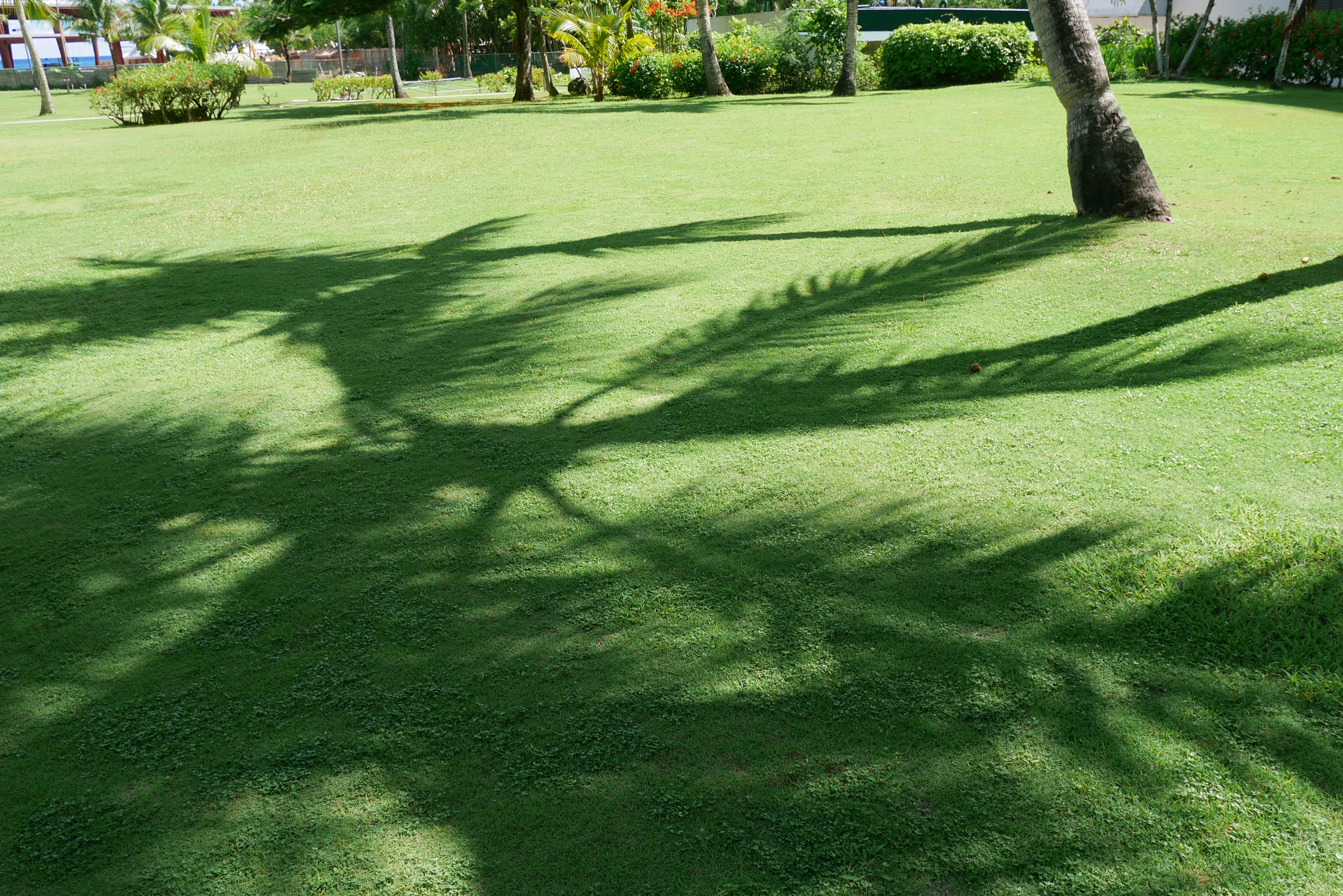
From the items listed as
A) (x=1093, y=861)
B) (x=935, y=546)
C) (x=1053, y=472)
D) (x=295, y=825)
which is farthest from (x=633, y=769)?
(x=1053, y=472)

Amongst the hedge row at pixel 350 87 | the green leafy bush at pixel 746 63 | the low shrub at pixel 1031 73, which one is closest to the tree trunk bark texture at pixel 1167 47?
the low shrub at pixel 1031 73

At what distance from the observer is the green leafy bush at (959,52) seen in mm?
24438

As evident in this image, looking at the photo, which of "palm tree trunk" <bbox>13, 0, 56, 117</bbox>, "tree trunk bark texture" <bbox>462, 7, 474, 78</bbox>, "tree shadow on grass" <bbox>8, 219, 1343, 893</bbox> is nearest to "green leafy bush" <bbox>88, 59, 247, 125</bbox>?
"palm tree trunk" <bbox>13, 0, 56, 117</bbox>

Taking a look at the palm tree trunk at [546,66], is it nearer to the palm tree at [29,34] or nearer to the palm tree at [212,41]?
the palm tree at [29,34]

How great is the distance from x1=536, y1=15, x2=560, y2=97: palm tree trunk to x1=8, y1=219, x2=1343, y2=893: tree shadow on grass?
26.8 meters

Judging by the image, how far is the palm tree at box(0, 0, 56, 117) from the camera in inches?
1230

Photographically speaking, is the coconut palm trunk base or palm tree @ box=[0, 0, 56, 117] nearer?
the coconut palm trunk base

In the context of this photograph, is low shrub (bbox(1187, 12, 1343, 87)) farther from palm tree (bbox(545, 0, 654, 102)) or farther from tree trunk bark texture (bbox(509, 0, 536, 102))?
tree trunk bark texture (bbox(509, 0, 536, 102))

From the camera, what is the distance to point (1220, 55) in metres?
21.9

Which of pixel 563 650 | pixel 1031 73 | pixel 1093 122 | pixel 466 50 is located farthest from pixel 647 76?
pixel 466 50

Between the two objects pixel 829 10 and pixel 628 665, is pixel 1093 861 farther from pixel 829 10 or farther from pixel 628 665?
pixel 829 10

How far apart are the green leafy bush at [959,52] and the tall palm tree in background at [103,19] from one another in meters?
61.2

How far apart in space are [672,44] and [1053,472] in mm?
31392

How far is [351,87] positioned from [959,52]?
2642 cm
